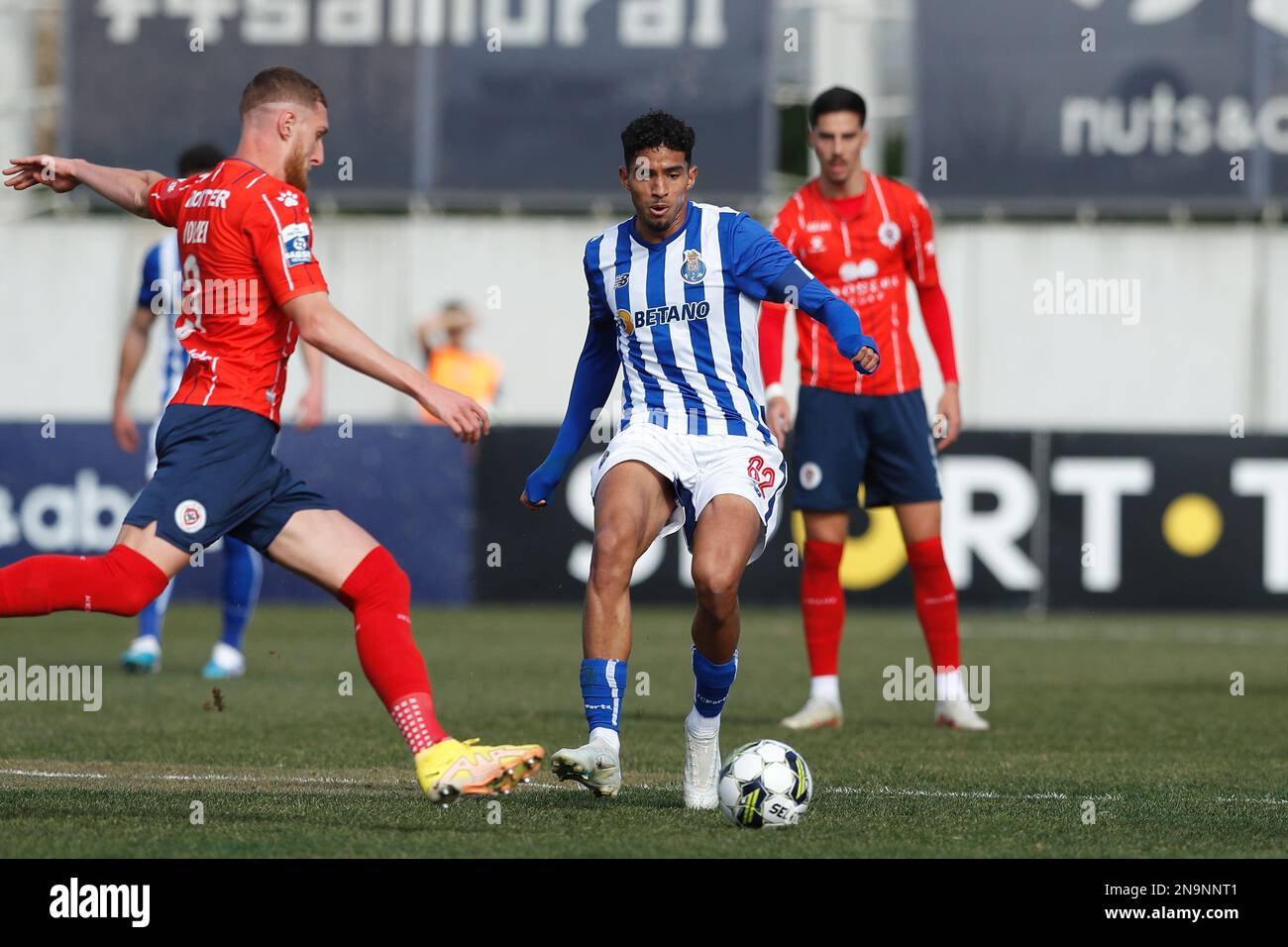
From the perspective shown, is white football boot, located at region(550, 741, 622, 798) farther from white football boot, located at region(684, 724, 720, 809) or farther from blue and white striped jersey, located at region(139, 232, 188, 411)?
blue and white striped jersey, located at region(139, 232, 188, 411)

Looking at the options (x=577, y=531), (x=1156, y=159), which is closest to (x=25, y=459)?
(x=577, y=531)

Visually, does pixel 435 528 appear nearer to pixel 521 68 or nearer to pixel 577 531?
pixel 577 531

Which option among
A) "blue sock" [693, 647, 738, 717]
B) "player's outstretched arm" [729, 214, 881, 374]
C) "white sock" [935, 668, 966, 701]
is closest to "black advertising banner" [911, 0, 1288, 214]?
"white sock" [935, 668, 966, 701]

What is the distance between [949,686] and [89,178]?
4311 millimetres

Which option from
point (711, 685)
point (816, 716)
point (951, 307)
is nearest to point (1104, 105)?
point (951, 307)

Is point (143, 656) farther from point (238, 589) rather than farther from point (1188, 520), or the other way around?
→ point (1188, 520)

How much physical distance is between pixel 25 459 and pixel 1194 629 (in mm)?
8444

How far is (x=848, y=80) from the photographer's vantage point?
19219 millimetres

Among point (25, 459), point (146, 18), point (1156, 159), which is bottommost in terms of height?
point (25, 459)

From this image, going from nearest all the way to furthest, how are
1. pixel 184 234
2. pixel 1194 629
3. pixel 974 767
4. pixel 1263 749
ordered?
pixel 184 234 → pixel 974 767 → pixel 1263 749 → pixel 1194 629

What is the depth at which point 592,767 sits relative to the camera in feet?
18.9

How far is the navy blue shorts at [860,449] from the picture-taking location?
28.8ft

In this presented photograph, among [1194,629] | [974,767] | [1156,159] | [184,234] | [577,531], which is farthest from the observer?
[1156,159]

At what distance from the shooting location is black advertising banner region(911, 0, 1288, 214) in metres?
18.5
